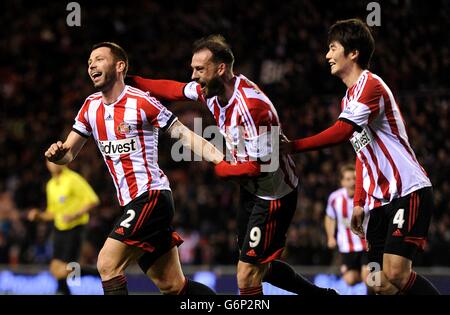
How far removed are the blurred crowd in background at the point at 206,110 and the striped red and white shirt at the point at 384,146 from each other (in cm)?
543

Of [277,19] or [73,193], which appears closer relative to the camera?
[73,193]

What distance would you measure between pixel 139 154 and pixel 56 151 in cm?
53

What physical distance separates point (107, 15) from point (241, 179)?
11.4 m

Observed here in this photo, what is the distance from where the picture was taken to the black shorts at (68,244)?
8531 mm

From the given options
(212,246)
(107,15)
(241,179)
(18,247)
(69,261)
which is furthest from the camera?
(107,15)

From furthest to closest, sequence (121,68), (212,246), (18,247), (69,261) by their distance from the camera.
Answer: (18,247)
(212,246)
(69,261)
(121,68)

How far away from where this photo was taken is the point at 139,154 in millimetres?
5223

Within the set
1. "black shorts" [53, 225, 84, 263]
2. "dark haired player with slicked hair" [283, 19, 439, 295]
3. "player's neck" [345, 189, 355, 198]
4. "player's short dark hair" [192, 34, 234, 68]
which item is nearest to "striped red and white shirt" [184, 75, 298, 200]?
"player's short dark hair" [192, 34, 234, 68]

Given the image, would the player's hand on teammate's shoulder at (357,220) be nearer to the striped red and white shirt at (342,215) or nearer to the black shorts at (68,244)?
the striped red and white shirt at (342,215)

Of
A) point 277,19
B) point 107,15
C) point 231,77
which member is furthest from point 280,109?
point 231,77

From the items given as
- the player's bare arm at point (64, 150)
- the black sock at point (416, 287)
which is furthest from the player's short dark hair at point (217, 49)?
the black sock at point (416, 287)

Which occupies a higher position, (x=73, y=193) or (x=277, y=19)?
(x=277, y=19)

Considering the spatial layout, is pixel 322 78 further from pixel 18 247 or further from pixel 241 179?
pixel 241 179

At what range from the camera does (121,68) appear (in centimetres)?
536
